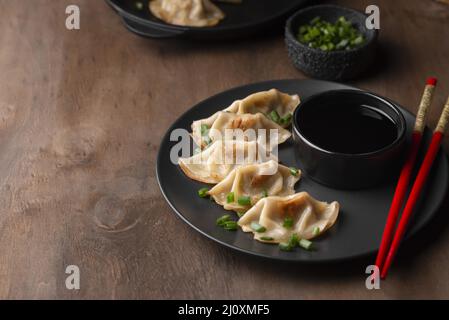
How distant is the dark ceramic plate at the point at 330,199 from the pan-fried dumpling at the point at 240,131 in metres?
0.04

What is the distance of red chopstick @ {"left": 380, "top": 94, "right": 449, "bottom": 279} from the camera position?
1.40 meters

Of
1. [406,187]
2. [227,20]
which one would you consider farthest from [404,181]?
[227,20]

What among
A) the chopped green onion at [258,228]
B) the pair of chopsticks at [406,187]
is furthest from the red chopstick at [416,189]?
the chopped green onion at [258,228]

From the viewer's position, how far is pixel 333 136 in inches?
62.7

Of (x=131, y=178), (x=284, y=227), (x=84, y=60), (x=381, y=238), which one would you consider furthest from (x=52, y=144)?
(x=381, y=238)

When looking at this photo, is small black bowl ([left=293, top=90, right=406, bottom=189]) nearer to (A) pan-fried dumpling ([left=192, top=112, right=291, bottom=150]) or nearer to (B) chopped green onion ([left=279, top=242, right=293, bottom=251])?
(A) pan-fried dumpling ([left=192, top=112, right=291, bottom=150])

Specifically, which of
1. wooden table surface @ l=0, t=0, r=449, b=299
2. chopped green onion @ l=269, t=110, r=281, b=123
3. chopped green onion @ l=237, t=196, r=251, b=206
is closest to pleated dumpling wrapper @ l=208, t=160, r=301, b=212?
chopped green onion @ l=237, t=196, r=251, b=206

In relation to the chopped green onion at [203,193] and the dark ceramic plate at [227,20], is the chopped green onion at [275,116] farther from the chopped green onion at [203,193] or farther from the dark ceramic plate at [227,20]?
the dark ceramic plate at [227,20]

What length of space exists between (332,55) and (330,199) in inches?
23.0

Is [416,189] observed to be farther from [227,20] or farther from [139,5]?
[139,5]

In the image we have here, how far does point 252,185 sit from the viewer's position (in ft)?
5.21

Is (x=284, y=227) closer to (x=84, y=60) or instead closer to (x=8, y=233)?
(x=8, y=233)

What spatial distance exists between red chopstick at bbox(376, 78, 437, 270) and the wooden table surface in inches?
3.0

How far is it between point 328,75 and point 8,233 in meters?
1.02
